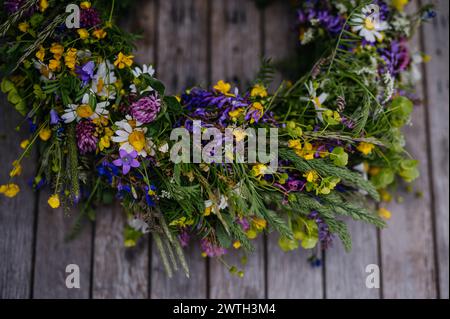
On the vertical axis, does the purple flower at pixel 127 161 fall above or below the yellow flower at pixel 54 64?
below

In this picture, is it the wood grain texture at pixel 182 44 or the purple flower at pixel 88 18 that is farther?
the wood grain texture at pixel 182 44

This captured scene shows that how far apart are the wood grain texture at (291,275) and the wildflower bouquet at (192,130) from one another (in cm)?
14

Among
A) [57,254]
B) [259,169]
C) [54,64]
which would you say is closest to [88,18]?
[54,64]

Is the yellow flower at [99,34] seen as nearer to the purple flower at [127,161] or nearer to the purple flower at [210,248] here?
the purple flower at [127,161]

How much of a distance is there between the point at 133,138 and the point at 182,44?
437 mm

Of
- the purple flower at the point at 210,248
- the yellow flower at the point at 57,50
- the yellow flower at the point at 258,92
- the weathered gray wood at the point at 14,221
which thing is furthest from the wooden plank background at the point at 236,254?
the yellow flower at the point at 57,50

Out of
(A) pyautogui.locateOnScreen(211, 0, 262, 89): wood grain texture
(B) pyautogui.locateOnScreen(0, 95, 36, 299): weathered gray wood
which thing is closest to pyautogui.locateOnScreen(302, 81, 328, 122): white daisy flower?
(A) pyautogui.locateOnScreen(211, 0, 262, 89): wood grain texture

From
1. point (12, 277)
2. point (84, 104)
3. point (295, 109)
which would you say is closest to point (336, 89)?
point (295, 109)

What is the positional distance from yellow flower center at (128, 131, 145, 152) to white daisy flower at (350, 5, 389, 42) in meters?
0.54

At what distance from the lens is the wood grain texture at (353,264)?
1229mm

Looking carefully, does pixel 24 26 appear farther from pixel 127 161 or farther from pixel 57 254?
pixel 57 254

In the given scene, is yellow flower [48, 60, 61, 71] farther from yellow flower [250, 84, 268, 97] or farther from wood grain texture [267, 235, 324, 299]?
wood grain texture [267, 235, 324, 299]
